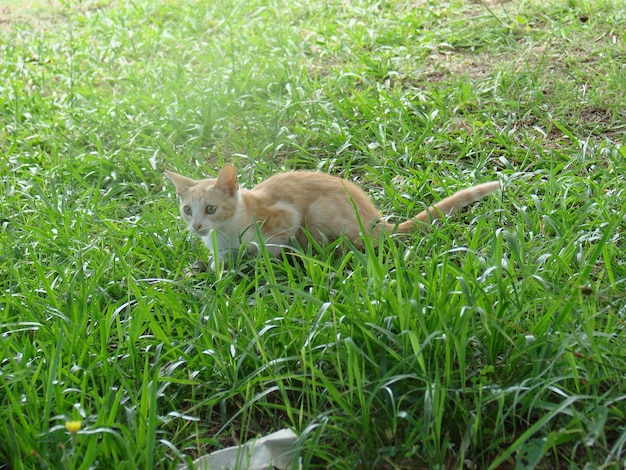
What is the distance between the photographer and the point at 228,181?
3934 mm

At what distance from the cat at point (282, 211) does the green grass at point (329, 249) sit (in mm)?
138

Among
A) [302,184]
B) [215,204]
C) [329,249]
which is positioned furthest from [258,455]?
[302,184]

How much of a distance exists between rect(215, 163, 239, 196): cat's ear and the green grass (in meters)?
0.40

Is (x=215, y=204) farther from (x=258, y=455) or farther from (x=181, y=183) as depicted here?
(x=258, y=455)

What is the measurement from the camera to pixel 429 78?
5812mm

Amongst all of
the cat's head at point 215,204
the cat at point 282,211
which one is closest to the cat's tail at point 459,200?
the cat at point 282,211

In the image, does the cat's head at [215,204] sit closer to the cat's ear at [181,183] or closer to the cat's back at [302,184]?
the cat's ear at [181,183]

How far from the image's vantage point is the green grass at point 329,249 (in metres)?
2.61

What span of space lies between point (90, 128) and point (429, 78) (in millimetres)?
2584

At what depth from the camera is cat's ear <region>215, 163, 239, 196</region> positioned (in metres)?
3.90

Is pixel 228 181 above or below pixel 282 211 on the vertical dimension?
above

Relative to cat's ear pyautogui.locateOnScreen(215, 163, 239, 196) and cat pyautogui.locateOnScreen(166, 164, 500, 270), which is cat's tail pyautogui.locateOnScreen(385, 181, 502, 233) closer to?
cat pyautogui.locateOnScreen(166, 164, 500, 270)

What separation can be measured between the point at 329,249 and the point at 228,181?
2.04 ft

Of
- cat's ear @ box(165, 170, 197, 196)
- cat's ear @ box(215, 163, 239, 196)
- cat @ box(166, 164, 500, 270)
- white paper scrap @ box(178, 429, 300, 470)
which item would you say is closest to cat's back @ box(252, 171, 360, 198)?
cat @ box(166, 164, 500, 270)
